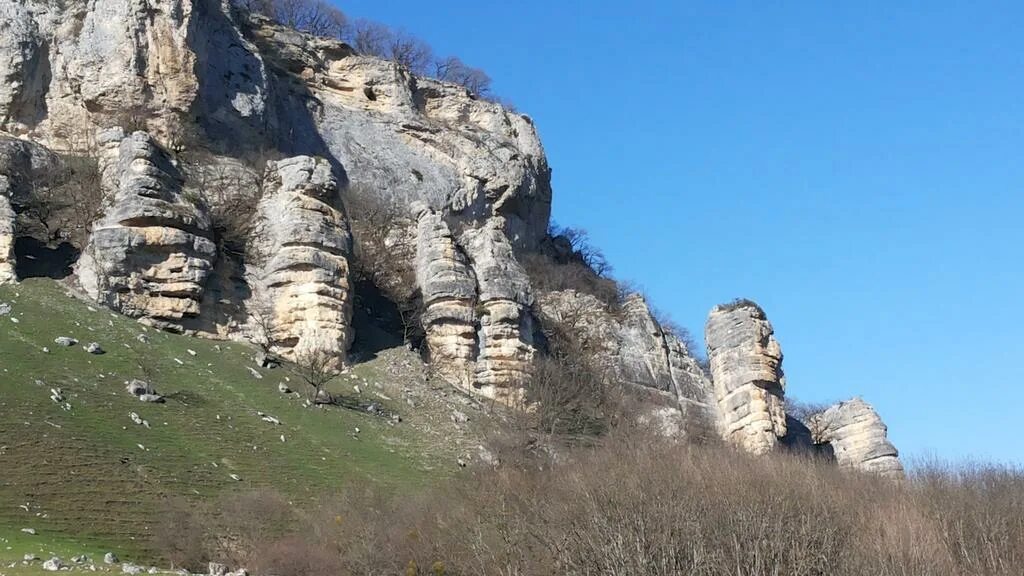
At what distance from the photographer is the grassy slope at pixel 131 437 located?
28.6 m

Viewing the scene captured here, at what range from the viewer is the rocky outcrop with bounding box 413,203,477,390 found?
49812 mm

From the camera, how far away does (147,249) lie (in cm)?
4475

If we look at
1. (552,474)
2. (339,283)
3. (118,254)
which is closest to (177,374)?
(118,254)

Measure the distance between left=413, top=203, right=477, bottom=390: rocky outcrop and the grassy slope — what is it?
7.85m

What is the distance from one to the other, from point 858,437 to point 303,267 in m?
26.1

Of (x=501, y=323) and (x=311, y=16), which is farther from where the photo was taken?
(x=311, y=16)

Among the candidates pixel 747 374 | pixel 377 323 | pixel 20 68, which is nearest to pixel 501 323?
pixel 377 323

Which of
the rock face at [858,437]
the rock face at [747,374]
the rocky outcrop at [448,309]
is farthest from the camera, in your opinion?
the rock face at [858,437]

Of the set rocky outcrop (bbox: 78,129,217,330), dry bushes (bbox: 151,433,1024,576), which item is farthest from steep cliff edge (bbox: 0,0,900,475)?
dry bushes (bbox: 151,433,1024,576)

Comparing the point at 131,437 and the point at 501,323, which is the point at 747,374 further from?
the point at 131,437

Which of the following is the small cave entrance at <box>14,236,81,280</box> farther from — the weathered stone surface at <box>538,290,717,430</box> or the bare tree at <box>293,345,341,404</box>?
the weathered stone surface at <box>538,290,717,430</box>

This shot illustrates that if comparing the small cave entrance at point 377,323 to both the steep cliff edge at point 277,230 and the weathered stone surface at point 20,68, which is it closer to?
the steep cliff edge at point 277,230

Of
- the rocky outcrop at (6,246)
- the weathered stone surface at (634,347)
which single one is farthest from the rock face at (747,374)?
the rocky outcrop at (6,246)

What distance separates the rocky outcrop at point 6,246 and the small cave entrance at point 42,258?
594 mm
